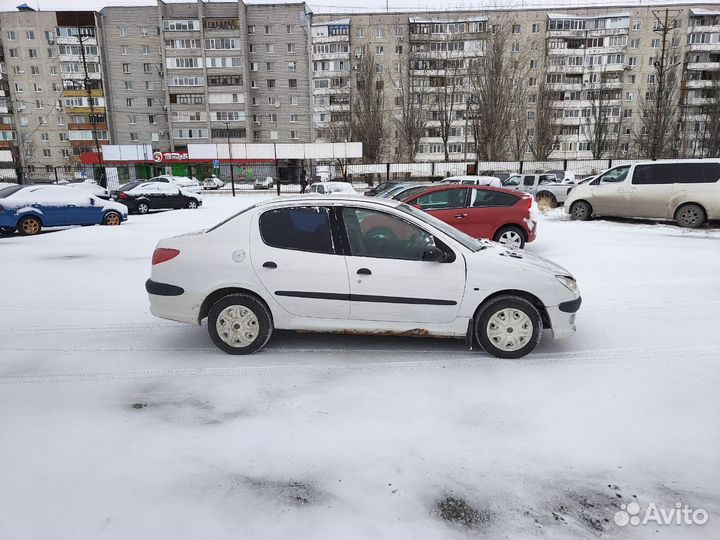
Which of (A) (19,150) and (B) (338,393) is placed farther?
(A) (19,150)

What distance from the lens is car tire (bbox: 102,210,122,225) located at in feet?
47.8

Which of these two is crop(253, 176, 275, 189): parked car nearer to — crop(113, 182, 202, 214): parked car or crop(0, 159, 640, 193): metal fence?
crop(0, 159, 640, 193): metal fence

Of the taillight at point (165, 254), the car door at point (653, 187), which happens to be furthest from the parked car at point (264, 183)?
the taillight at point (165, 254)

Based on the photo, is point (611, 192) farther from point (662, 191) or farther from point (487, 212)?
point (487, 212)

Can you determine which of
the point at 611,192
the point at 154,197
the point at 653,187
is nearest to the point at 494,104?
the point at 611,192

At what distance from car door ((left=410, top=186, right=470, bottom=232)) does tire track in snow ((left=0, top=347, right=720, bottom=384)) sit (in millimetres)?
4895

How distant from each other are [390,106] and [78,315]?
5736 centimetres

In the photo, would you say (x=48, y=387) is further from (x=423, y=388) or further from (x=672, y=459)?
(x=672, y=459)

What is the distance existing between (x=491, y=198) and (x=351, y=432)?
714cm

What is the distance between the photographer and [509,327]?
169 inches

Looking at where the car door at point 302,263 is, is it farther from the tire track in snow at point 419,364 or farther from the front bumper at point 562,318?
the front bumper at point 562,318

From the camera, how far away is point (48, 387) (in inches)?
150

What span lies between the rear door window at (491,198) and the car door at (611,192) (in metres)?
5.97

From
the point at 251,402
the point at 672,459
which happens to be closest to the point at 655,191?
the point at 672,459
